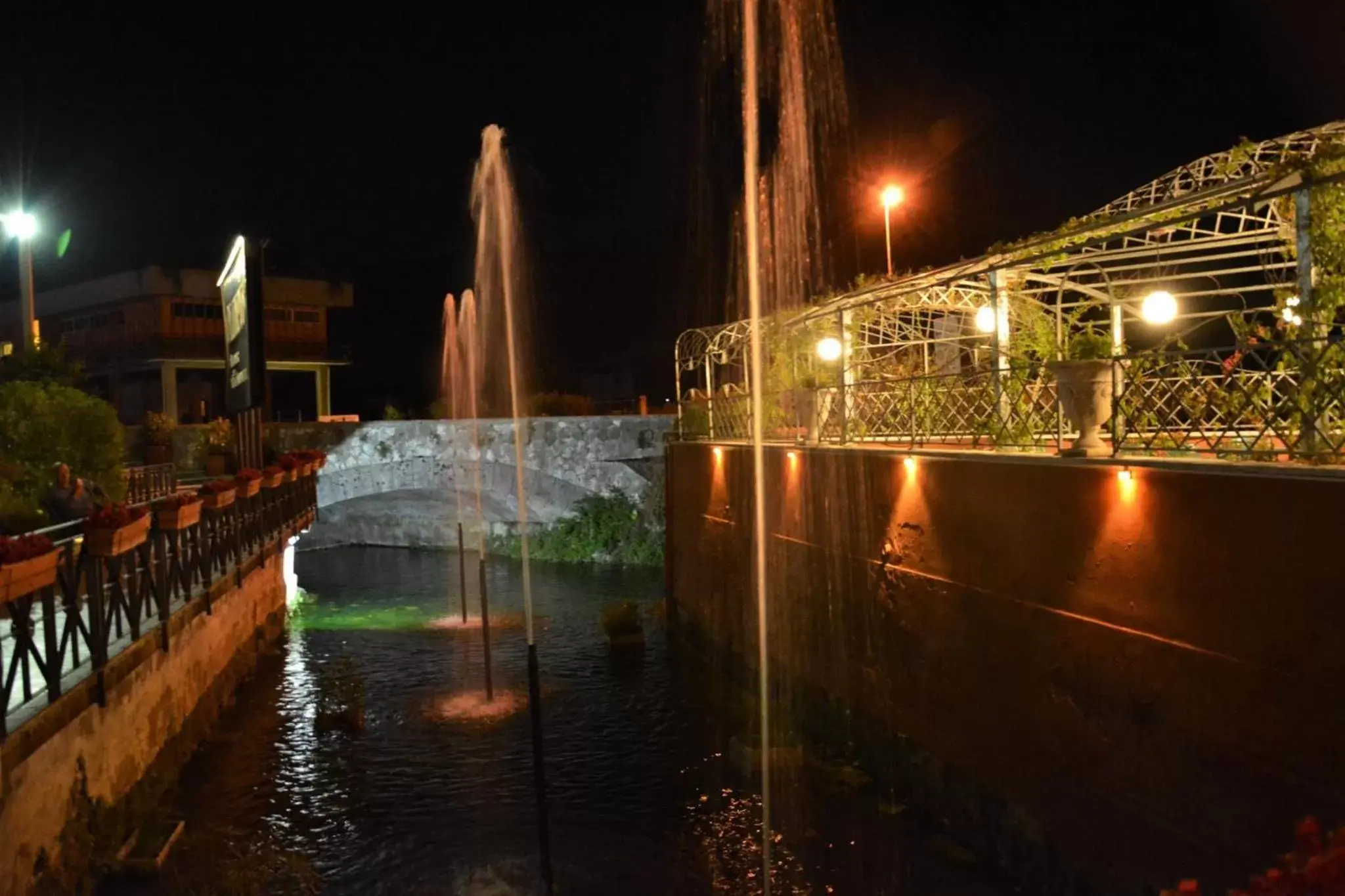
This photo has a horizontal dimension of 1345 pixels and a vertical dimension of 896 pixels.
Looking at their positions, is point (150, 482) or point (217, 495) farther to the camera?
point (150, 482)

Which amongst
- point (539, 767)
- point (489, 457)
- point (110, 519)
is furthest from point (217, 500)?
point (489, 457)

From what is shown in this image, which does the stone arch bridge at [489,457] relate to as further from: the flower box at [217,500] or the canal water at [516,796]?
the flower box at [217,500]

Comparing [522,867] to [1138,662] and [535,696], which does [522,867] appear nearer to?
[535,696]

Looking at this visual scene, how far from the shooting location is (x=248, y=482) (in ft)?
44.7

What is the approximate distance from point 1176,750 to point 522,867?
5111 mm

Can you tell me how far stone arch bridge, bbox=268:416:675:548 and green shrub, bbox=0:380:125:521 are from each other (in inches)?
517

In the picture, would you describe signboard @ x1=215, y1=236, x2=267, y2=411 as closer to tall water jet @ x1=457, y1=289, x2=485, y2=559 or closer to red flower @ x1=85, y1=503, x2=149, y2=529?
red flower @ x1=85, y1=503, x2=149, y2=529

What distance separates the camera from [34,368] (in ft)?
55.6

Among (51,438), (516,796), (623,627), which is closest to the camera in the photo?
(516,796)

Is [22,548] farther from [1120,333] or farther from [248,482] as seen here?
[1120,333]

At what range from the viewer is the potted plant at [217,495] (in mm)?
11562

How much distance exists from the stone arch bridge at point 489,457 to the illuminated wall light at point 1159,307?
16820 mm

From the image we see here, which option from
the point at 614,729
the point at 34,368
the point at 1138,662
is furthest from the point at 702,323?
the point at 1138,662

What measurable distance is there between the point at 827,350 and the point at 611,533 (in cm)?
1334
